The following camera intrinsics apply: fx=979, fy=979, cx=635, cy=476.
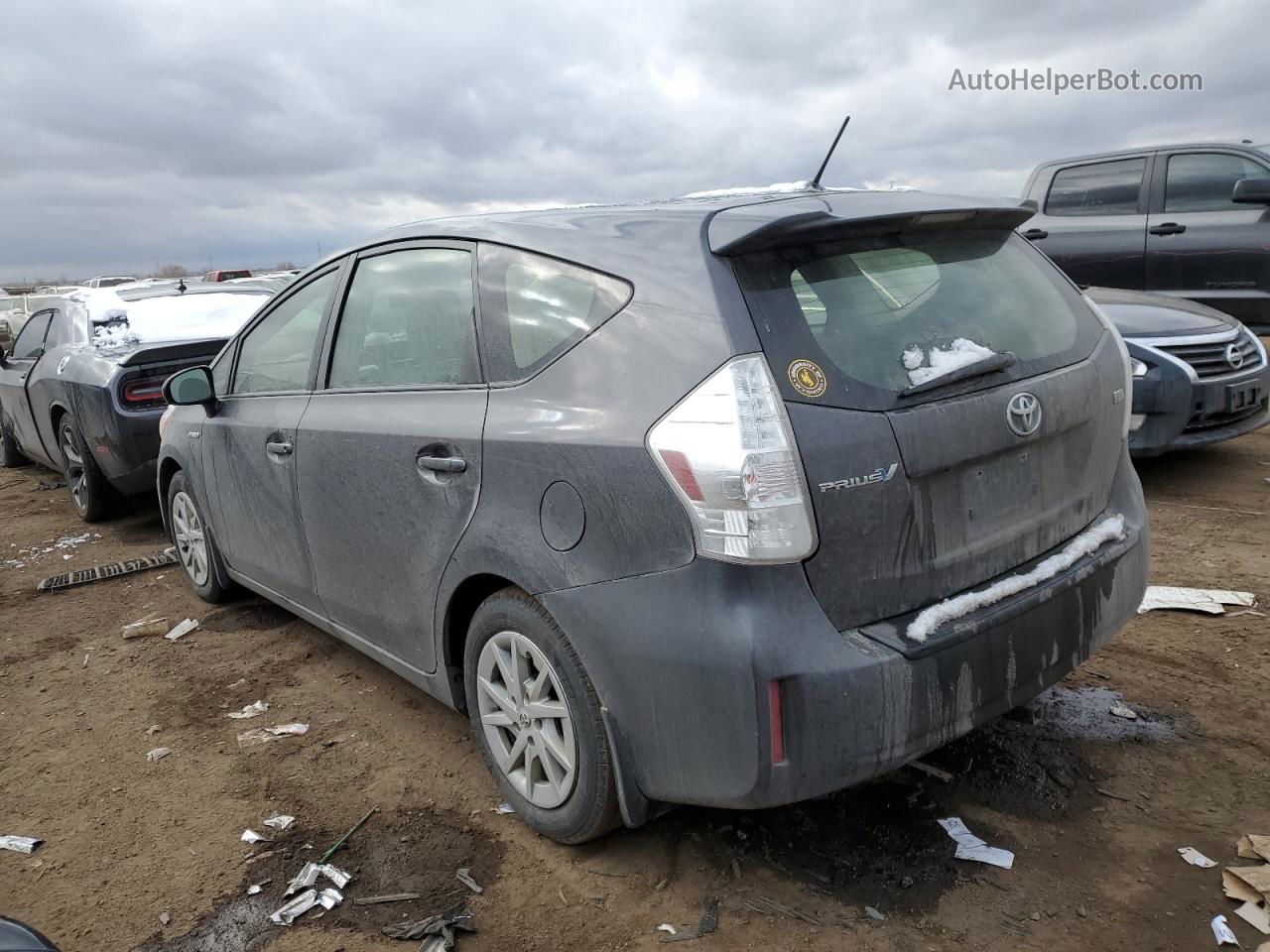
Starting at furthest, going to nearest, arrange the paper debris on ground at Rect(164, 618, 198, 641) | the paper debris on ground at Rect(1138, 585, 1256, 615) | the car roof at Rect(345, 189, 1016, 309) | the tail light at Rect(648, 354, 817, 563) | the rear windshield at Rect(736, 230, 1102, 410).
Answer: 1. the paper debris on ground at Rect(164, 618, 198, 641)
2. the paper debris on ground at Rect(1138, 585, 1256, 615)
3. the car roof at Rect(345, 189, 1016, 309)
4. the rear windshield at Rect(736, 230, 1102, 410)
5. the tail light at Rect(648, 354, 817, 563)

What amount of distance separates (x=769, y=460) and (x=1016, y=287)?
3.74ft

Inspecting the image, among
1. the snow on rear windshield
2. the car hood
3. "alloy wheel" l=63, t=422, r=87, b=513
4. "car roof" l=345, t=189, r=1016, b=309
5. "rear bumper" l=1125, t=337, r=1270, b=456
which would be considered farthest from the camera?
"alloy wheel" l=63, t=422, r=87, b=513

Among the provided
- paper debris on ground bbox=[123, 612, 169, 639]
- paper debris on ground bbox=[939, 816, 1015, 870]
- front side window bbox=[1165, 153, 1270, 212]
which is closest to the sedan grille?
front side window bbox=[1165, 153, 1270, 212]

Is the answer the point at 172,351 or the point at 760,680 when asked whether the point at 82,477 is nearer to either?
the point at 172,351

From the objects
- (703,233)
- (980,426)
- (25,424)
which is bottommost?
(25,424)

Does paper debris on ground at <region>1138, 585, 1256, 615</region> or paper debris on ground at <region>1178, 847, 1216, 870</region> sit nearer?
paper debris on ground at <region>1178, 847, 1216, 870</region>

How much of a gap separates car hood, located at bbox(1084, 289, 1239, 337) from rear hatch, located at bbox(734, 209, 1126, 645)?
335cm

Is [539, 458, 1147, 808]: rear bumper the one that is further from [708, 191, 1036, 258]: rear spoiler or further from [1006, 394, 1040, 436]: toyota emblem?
[708, 191, 1036, 258]: rear spoiler

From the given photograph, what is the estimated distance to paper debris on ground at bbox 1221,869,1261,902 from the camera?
2361 mm

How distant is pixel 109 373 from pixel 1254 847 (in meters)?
6.54

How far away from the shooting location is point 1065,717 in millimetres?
3268

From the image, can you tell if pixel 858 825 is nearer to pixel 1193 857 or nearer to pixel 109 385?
pixel 1193 857

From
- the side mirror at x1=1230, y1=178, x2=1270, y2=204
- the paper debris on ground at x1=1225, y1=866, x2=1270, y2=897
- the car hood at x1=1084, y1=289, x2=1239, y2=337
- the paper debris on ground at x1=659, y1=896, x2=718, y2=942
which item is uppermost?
the side mirror at x1=1230, y1=178, x2=1270, y2=204

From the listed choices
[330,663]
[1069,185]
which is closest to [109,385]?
[330,663]
